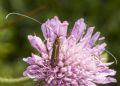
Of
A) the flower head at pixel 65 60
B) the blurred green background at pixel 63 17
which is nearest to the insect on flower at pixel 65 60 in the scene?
the flower head at pixel 65 60

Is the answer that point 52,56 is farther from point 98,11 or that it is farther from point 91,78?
point 98,11

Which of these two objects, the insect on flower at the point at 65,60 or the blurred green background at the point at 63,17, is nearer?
the insect on flower at the point at 65,60

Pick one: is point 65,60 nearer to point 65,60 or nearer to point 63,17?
A: point 65,60

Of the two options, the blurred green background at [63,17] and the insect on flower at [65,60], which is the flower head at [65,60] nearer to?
the insect on flower at [65,60]

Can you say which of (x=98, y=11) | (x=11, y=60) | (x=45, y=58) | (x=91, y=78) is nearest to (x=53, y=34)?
(x=45, y=58)

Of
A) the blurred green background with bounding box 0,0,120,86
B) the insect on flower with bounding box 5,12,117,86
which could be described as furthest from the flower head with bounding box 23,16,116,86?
the blurred green background with bounding box 0,0,120,86

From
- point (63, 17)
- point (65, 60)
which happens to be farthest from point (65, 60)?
point (63, 17)

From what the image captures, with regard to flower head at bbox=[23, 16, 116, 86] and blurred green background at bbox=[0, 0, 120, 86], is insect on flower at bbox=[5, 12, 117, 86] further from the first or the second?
blurred green background at bbox=[0, 0, 120, 86]

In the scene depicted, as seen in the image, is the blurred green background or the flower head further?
the blurred green background
